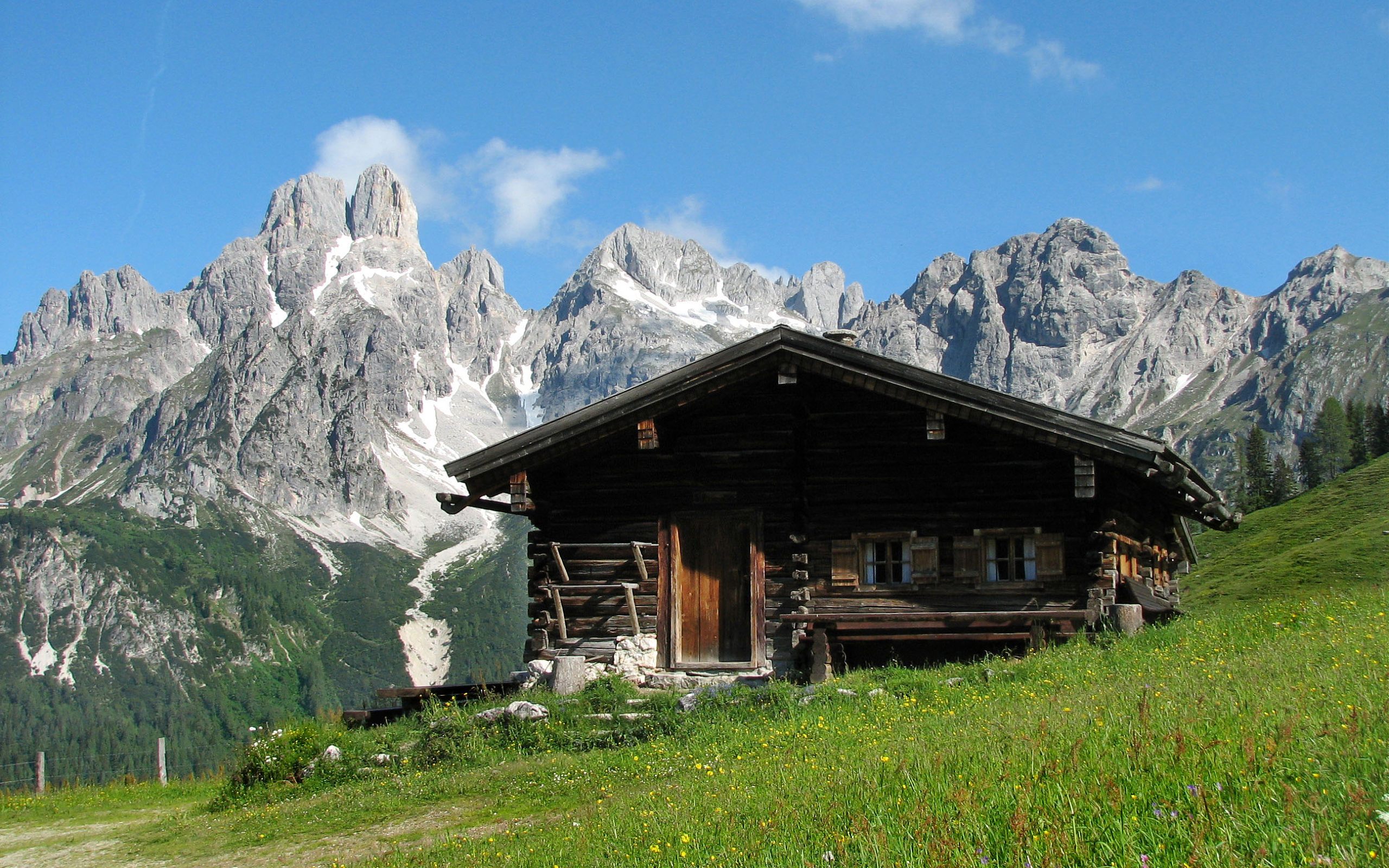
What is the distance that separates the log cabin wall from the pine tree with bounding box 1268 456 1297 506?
91.7 m

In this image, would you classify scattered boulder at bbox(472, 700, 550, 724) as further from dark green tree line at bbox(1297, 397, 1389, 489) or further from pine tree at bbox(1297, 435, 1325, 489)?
pine tree at bbox(1297, 435, 1325, 489)

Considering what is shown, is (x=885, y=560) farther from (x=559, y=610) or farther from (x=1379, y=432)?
(x=1379, y=432)

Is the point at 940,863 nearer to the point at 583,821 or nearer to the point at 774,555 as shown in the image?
the point at 583,821

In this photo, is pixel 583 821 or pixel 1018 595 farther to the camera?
pixel 1018 595

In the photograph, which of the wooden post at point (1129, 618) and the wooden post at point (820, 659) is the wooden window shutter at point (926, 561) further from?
the wooden post at point (1129, 618)

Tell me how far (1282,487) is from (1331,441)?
40637 mm

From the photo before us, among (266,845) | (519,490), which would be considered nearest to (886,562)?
(519,490)

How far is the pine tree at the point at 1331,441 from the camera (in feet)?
431

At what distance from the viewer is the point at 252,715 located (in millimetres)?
179625

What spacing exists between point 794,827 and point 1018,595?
11080 mm

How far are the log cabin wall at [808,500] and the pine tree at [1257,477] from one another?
8406 cm

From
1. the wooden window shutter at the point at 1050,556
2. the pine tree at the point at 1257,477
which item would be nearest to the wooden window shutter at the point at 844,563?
the wooden window shutter at the point at 1050,556

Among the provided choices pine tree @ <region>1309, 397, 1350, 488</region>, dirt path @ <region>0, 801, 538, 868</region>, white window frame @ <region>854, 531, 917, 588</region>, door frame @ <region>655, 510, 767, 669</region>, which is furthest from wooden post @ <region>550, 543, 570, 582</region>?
pine tree @ <region>1309, 397, 1350, 488</region>

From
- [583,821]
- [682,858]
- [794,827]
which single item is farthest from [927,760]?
[583,821]
